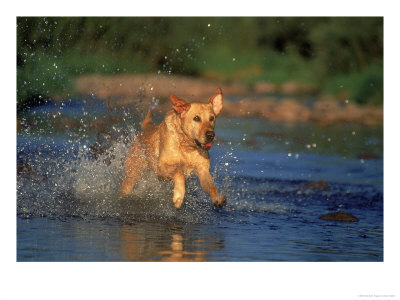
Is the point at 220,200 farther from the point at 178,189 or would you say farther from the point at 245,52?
the point at 245,52

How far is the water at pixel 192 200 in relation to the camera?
7.25m

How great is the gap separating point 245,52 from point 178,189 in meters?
9.28

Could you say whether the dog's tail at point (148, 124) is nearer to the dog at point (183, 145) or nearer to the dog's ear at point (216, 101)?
the dog at point (183, 145)

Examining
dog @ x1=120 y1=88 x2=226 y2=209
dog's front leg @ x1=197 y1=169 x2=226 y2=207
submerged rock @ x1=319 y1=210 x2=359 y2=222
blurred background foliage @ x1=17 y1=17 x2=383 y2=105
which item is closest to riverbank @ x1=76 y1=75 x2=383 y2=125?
blurred background foliage @ x1=17 y1=17 x2=383 y2=105

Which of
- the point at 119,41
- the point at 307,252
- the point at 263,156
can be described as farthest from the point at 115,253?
the point at 119,41

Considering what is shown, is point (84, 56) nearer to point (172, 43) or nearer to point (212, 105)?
point (172, 43)

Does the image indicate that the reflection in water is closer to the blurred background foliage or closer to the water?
the water

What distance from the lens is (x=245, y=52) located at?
54.7ft

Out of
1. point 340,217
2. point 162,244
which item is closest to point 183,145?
point 162,244

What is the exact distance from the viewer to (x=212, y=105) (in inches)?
320

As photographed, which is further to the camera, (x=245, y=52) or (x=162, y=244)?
(x=245, y=52)

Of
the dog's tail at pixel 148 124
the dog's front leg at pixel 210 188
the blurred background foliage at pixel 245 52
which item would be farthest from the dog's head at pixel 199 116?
the blurred background foliage at pixel 245 52

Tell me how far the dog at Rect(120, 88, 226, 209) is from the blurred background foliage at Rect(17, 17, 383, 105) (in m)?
5.58
